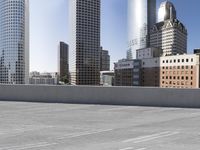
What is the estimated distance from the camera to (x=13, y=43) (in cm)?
16475

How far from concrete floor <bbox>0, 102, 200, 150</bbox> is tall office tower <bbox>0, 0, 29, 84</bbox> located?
513ft

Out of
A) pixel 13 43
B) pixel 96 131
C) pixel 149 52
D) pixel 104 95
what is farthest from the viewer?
pixel 149 52

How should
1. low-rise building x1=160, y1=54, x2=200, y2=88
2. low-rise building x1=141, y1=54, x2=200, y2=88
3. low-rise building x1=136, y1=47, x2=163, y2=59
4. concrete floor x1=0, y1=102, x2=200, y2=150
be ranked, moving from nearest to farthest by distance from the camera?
1. concrete floor x1=0, y1=102, x2=200, y2=150
2. low-rise building x1=160, y1=54, x2=200, y2=88
3. low-rise building x1=141, y1=54, x2=200, y2=88
4. low-rise building x1=136, y1=47, x2=163, y2=59

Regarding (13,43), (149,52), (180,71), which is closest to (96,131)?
(180,71)

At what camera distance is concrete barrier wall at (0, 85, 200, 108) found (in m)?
17.1

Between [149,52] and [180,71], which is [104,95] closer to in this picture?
[180,71]

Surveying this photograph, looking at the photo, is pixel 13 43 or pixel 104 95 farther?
pixel 13 43

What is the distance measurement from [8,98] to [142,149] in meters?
13.1

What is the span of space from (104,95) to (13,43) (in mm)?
154166

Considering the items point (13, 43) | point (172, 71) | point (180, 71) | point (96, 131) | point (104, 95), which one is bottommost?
point (96, 131)

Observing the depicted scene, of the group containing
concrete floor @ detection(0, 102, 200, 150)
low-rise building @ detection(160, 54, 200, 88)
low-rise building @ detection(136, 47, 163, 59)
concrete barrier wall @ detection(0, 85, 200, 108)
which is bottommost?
concrete floor @ detection(0, 102, 200, 150)

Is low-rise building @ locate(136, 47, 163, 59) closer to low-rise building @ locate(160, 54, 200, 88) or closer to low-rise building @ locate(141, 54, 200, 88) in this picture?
low-rise building @ locate(141, 54, 200, 88)

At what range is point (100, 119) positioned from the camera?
11852 mm

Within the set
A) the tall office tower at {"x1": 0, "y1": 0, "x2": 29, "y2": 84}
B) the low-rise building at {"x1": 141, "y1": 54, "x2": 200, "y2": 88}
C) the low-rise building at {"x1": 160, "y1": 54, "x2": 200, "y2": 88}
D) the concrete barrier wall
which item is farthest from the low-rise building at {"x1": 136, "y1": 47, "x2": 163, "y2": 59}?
the concrete barrier wall
